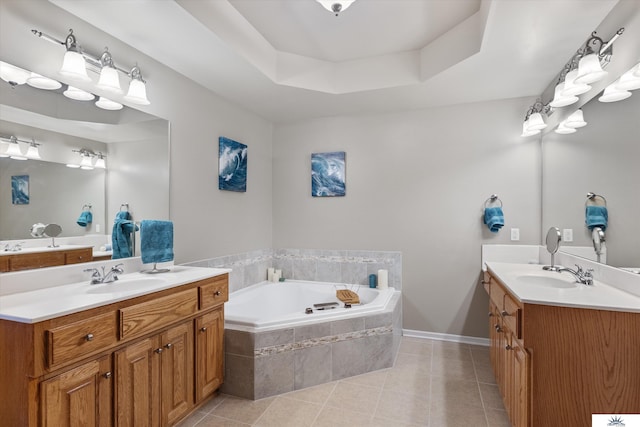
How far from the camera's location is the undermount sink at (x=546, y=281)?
197 centimetres

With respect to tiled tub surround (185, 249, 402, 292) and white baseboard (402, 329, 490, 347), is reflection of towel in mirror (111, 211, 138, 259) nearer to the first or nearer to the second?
tiled tub surround (185, 249, 402, 292)

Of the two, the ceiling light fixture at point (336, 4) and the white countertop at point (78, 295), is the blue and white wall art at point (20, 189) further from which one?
the ceiling light fixture at point (336, 4)

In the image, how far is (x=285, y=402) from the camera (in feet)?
7.23

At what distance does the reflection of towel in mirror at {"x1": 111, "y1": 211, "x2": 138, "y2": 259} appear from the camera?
2.06 meters

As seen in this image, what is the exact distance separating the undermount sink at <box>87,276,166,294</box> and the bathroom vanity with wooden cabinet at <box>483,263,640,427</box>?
199cm

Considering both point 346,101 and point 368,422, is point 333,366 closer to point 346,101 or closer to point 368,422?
point 368,422

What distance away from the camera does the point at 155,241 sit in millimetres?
2123

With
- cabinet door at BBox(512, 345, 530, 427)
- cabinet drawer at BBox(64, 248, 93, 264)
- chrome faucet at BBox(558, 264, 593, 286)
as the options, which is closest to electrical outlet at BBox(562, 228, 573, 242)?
chrome faucet at BBox(558, 264, 593, 286)

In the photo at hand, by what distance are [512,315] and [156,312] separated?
194cm

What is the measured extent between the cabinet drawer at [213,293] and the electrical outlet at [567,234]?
8.51 feet

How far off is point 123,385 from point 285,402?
1.11 metres

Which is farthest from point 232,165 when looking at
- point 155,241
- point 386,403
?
point 386,403

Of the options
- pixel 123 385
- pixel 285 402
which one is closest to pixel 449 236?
pixel 285 402

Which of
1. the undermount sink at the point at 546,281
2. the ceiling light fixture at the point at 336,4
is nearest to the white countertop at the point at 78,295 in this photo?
the ceiling light fixture at the point at 336,4
